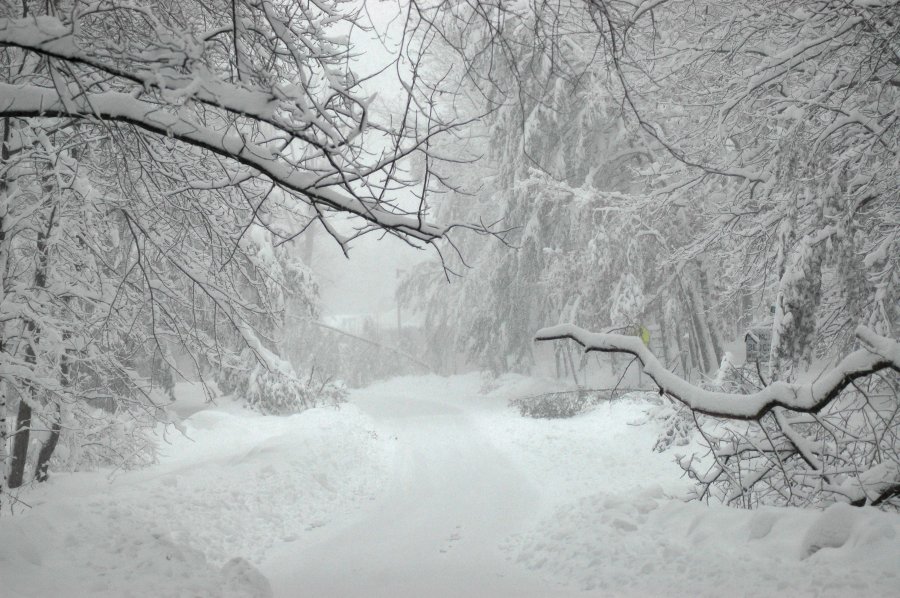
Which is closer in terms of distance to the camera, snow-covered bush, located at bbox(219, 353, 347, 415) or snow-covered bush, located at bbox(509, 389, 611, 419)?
snow-covered bush, located at bbox(219, 353, 347, 415)

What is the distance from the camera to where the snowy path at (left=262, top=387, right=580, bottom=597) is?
569 centimetres

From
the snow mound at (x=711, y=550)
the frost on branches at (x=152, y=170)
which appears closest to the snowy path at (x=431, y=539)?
the snow mound at (x=711, y=550)

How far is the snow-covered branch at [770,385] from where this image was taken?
134 inches

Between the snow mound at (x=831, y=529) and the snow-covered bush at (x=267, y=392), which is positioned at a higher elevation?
the snow-covered bush at (x=267, y=392)

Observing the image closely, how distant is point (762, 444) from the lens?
221 inches

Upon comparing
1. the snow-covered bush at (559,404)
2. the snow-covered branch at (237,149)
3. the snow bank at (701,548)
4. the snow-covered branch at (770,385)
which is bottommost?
the snow bank at (701,548)

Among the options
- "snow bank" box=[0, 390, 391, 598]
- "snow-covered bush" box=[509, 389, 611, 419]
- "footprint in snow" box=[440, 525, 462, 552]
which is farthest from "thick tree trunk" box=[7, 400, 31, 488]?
"snow-covered bush" box=[509, 389, 611, 419]

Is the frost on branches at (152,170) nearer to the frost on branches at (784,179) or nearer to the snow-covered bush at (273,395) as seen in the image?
the frost on branches at (784,179)

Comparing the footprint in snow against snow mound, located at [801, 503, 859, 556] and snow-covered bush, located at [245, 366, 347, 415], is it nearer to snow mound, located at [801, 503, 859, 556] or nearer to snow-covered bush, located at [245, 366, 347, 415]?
snow mound, located at [801, 503, 859, 556]

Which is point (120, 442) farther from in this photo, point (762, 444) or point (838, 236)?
point (838, 236)

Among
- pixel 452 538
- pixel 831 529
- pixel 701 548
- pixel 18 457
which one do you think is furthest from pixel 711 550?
pixel 18 457

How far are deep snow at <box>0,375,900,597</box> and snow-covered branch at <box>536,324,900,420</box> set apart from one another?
1.15 m

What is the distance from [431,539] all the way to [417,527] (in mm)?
577

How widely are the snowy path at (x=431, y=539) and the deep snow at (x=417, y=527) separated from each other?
3 centimetres
